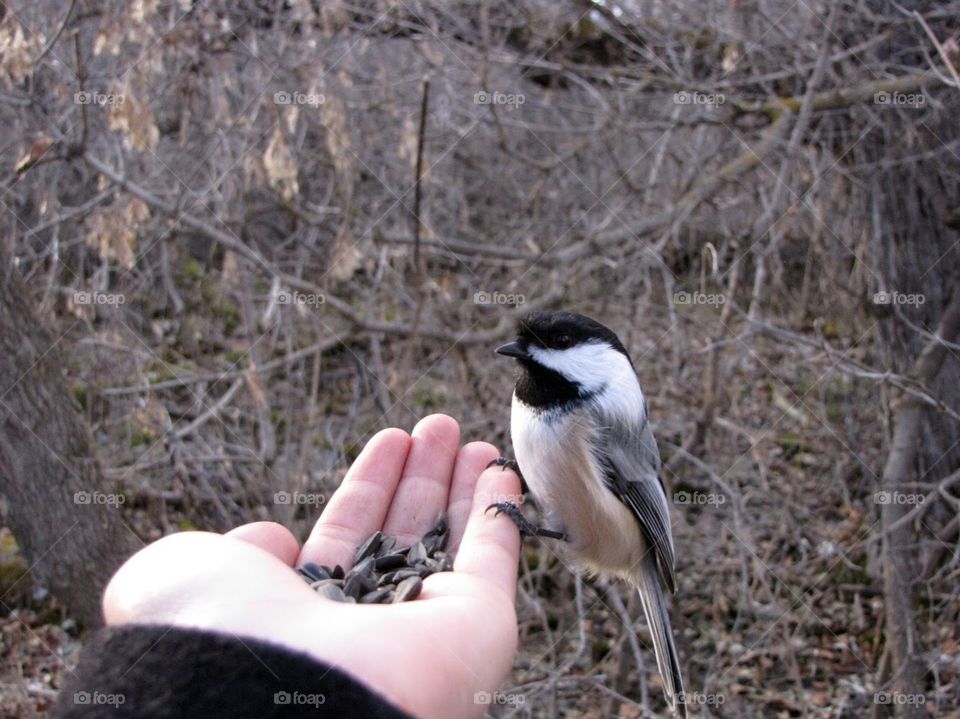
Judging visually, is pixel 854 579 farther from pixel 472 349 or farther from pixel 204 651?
pixel 204 651

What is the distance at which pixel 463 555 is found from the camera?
1.57 meters

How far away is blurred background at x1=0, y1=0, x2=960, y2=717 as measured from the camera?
2.70m

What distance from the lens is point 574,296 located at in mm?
3479
